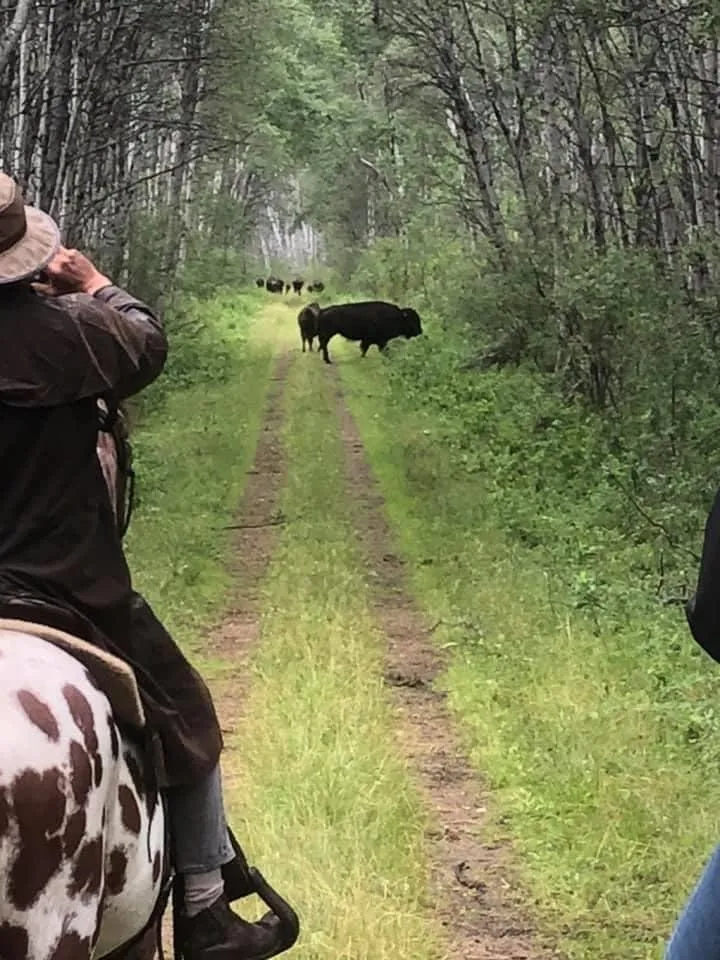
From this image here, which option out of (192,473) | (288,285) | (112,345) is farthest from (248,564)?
(288,285)

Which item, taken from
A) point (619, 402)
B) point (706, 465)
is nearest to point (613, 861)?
point (706, 465)

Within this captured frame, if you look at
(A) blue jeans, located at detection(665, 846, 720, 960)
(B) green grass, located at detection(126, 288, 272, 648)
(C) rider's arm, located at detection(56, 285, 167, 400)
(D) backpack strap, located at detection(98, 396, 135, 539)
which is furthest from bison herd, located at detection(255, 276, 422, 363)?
(A) blue jeans, located at detection(665, 846, 720, 960)

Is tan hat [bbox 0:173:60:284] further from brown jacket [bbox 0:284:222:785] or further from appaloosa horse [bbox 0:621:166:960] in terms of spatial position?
appaloosa horse [bbox 0:621:166:960]

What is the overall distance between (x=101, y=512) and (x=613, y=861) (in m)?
2.69

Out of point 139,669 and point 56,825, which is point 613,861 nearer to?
point 139,669

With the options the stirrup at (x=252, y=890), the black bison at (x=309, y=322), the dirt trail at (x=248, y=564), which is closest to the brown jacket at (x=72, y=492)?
the stirrup at (x=252, y=890)

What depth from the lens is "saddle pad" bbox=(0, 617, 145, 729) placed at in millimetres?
2801

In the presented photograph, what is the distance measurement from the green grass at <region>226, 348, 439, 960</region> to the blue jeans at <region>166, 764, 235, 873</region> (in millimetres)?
1233

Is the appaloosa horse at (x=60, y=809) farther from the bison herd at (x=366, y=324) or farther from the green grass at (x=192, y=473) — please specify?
the bison herd at (x=366, y=324)

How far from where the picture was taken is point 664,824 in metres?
5.23

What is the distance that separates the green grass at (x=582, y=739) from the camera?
4875 millimetres

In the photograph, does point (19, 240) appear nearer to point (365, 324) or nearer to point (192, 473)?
point (192, 473)

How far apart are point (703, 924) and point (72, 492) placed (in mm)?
1514

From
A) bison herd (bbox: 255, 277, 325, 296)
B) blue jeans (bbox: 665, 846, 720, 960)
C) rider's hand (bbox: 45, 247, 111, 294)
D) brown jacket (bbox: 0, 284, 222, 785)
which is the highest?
bison herd (bbox: 255, 277, 325, 296)
